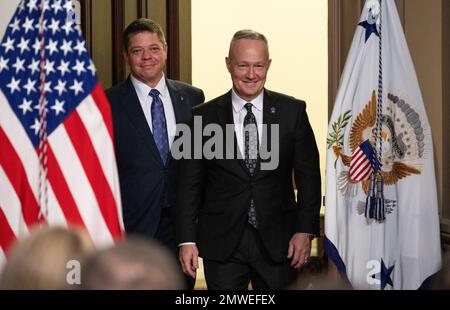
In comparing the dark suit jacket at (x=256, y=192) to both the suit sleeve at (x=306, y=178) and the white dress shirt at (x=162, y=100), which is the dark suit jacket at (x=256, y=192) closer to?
the suit sleeve at (x=306, y=178)

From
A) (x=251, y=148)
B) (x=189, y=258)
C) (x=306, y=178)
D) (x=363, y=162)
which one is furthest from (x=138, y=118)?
(x=363, y=162)

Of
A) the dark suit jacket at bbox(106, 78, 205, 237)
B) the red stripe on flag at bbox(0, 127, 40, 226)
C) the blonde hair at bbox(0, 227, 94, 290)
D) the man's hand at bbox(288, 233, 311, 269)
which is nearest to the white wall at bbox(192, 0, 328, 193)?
the dark suit jacket at bbox(106, 78, 205, 237)

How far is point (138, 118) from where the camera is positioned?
12.5ft

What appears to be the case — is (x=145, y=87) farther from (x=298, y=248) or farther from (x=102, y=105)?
(x=298, y=248)

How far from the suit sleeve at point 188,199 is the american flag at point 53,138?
60 centimetres

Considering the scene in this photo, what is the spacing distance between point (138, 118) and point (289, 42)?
3.08 m
